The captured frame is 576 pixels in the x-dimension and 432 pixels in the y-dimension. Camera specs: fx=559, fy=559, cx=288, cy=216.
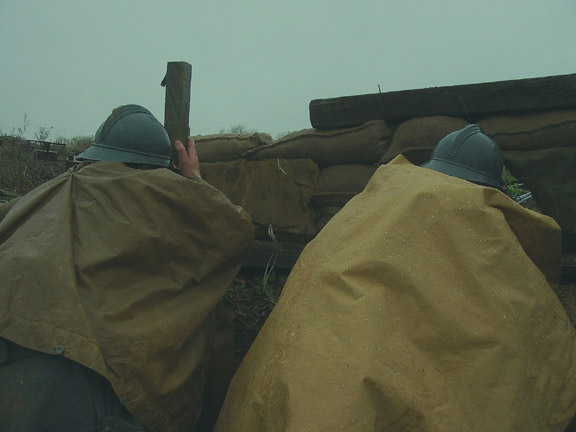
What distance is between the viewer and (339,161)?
3604 millimetres

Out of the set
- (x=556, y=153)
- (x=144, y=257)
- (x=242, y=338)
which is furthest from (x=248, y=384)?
(x=556, y=153)

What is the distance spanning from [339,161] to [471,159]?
128 centimetres

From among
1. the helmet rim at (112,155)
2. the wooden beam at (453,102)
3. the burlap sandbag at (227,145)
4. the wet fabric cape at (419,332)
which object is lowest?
the wet fabric cape at (419,332)

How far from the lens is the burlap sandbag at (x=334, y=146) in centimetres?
338

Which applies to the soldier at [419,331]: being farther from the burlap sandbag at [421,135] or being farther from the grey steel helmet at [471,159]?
the burlap sandbag at [421,135]

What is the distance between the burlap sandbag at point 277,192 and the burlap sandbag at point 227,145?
0.11 m

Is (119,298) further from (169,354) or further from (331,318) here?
(331,318)

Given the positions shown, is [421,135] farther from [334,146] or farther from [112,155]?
[112,155]

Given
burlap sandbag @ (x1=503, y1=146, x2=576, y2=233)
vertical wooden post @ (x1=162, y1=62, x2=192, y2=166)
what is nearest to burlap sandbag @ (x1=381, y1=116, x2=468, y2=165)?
burlap sandbag @ (x1=503, y1=146, x2=576, y2=233)

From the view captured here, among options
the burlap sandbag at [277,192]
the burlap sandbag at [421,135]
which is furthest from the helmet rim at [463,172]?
the burlap sandbag at [277,192]

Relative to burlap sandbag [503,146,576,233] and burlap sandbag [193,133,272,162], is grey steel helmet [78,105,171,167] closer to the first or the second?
burlap sandbag [193,133,272,162]

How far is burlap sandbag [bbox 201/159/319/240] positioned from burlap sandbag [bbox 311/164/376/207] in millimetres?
63

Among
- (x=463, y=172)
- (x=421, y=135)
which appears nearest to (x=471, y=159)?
(x=463, y=172)

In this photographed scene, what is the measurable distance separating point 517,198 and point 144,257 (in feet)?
7.50
